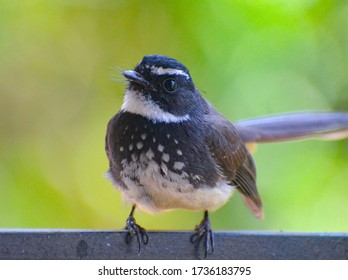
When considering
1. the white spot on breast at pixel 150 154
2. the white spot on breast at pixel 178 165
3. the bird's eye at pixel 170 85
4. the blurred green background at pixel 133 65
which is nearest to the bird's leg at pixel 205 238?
the white spot on breast at pixel 178 165

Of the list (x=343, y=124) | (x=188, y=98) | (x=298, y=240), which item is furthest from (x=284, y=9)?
(x=298, y=240)

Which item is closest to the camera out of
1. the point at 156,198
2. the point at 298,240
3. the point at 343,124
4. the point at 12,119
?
the point at 298,240

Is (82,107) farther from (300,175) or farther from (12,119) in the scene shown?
(300,175)

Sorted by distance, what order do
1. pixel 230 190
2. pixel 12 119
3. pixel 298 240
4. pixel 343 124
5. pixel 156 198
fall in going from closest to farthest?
1. pixel 298 240
2. pixel 156 198
3. pixel 230 190
4. pixel 343 124
5. pixel 12 119

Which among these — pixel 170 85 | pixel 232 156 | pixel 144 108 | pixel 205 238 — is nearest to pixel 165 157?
pixel 144 108

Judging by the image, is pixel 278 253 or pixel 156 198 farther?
pixel 156 198
